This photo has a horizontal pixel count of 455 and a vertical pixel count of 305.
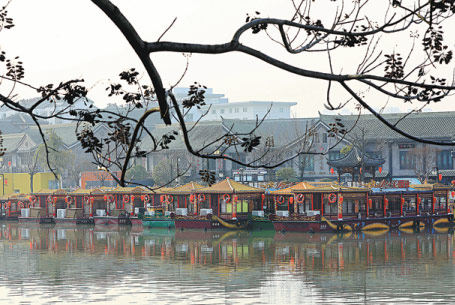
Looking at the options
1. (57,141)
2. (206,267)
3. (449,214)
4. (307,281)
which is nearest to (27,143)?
(57,141)

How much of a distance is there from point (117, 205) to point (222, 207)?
896 centimetres

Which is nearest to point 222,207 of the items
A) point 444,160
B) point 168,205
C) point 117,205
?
point 168,205

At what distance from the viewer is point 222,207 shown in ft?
141

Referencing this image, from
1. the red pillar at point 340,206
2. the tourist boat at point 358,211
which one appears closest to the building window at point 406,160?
the tourist boat at point 358,211

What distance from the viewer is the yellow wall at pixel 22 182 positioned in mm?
69938

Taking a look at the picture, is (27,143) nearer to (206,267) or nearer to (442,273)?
(206,267)

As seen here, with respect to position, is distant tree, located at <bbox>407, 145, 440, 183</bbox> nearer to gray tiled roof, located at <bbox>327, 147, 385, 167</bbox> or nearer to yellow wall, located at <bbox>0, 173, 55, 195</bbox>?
gray tiled roof, located at <bbox>327, 147, 385, 167</bbox>

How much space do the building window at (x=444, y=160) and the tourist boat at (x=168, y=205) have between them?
853 inches

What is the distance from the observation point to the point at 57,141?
216 ft

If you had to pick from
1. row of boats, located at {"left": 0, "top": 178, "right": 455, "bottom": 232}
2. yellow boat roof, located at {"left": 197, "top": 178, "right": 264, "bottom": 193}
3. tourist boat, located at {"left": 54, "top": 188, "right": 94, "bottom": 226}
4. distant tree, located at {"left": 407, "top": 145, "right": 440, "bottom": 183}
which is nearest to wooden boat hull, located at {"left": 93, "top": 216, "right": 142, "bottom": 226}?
row of boats, located at {"left": 0, "top": 178, "right": 455, "bottom": 232}

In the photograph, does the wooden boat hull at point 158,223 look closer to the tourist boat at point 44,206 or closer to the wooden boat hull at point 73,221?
the wooden boat hull at point 73,221

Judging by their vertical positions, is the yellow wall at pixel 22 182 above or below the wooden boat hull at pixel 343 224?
above

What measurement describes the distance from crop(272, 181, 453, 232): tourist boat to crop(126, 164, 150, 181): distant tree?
1042 inches

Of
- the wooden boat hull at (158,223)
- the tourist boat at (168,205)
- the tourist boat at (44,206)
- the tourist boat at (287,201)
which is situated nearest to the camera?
the tourist boat at (287,201)
